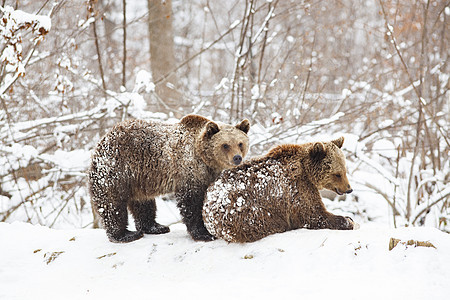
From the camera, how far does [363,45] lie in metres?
21.4

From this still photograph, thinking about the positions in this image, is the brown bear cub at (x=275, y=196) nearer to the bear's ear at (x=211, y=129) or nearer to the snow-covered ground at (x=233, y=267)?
the snow-covered ground at (x=233, y=267)

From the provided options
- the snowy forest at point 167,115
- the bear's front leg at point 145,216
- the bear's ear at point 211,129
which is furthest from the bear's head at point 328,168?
the snowy forest at point 167,115

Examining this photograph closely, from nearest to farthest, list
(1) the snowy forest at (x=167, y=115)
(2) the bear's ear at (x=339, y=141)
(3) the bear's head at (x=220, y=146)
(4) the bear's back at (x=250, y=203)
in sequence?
1. (4) the bear's back at (x=250, y=203)
2. (3) the bear's head at (x=220, y=146)
3. (2) the bear's ear at (x=339, y=141)
4. (1) the snowy forest at (x=167, y=115)

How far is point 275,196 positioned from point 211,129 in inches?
42.8

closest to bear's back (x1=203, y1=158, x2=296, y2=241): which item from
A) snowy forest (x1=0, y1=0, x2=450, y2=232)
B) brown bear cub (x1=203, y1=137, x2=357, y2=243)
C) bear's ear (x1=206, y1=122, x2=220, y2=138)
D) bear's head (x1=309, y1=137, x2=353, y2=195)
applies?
brown bear cub (x1=203, y1=137, x2=357, y2=243)

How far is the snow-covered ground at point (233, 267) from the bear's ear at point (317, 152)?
823 millimetres

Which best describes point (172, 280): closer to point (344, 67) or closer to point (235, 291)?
point (235, 291)

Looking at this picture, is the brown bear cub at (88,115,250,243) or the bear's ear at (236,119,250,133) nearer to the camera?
the brown bear cub at (88,115,250,243)

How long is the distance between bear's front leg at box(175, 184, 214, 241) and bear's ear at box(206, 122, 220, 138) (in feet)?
2.06

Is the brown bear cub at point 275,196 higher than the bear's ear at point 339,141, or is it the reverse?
the bear's ear at point 339,141

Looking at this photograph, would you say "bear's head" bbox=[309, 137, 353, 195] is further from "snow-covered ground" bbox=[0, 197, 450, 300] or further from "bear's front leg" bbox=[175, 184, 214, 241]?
"bear's front leg" bbox=[175, 184, 214, 241]

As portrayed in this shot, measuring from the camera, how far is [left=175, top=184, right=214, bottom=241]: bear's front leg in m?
5.19

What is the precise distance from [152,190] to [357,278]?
2.48 metres

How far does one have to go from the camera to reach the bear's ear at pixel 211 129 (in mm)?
Answer: 5227
